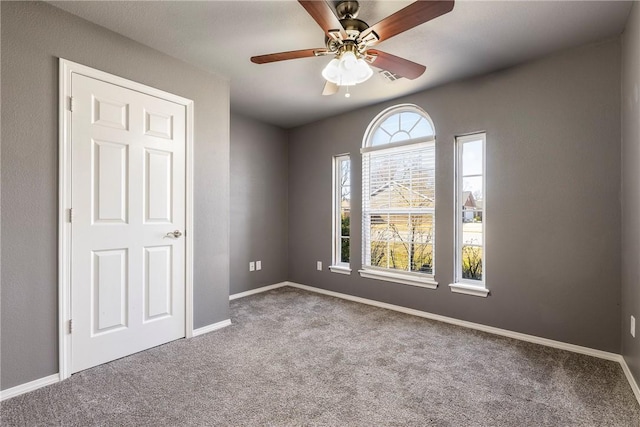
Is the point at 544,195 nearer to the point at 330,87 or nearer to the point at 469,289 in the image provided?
the point at 469,289

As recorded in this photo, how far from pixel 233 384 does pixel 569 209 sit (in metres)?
2.88

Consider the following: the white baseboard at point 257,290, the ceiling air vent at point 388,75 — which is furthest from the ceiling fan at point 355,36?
the white baseboard at point 257,290

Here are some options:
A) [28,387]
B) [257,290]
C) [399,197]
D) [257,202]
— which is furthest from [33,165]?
[399,197]

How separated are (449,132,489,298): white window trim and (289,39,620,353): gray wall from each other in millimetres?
56

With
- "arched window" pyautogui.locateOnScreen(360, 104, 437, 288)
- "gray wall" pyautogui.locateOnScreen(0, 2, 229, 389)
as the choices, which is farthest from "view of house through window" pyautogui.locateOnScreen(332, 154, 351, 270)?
"gray wall" pyautogui.locateOnScreen(0, 2, 229, 389)

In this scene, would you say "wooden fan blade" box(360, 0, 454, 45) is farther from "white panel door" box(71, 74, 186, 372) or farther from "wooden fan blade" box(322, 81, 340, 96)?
"white panel door" box(71, 74, 186, 372)

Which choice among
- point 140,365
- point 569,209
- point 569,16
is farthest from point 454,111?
point 140,365

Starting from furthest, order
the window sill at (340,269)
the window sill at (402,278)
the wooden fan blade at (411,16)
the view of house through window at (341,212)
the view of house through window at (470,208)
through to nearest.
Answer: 1. the view of house through window at (341,212)
2. the window sill at (340,269)
3. the window sill at (402,278)
4. the view of house through window at (470,208)
5. the wooden fan blade at (411,16)

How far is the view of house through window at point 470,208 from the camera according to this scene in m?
3.10

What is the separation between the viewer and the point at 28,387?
195 cm

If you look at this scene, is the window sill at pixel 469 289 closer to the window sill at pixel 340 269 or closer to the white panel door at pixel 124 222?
the window sill at pixel 340 269

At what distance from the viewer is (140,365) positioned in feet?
7.50

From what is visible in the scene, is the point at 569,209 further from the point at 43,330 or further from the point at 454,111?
the point at 43,330

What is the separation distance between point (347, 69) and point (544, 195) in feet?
6.56
